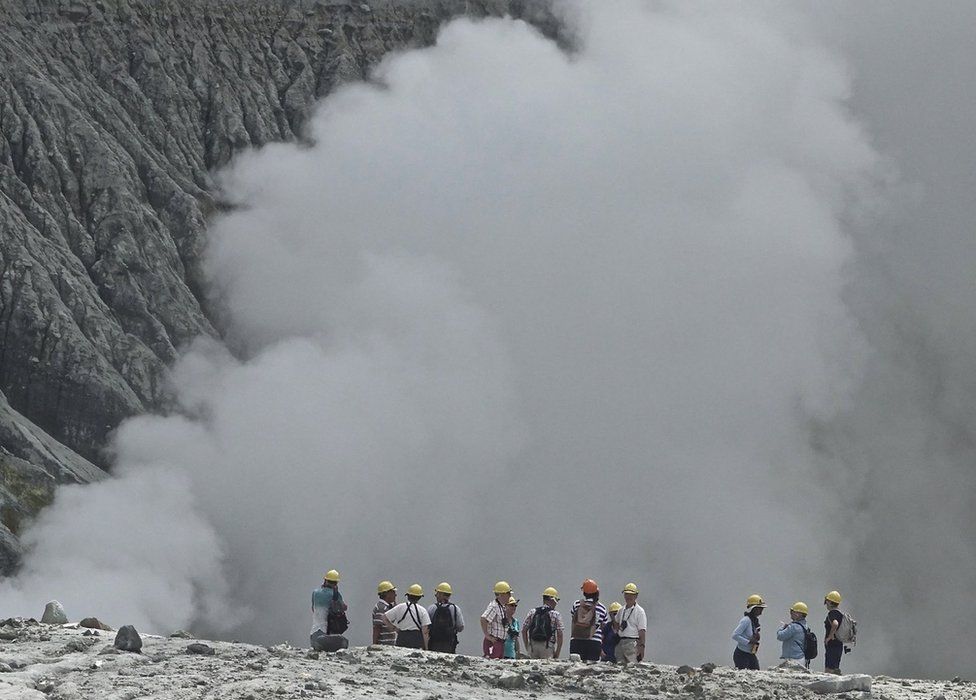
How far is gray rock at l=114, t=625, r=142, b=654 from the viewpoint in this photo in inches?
1201

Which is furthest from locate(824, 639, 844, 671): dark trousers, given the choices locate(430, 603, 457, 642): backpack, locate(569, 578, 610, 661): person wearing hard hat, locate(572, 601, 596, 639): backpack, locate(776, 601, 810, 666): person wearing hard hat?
locate(430, 603, 457, 642): backpack

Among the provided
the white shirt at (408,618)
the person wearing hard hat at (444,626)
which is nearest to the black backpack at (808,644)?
the person wearing hard hat at (444,626)

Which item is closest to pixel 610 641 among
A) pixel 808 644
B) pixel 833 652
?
pixel 808 644

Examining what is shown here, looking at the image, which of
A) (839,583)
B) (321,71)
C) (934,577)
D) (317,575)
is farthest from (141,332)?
(934,577)

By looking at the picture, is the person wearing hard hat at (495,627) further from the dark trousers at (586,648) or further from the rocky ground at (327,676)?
the rocky ground at (327,676)

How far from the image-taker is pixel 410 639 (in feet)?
114

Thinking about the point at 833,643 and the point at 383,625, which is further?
the point at 833,643

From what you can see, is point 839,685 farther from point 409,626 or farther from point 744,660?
point 409,626

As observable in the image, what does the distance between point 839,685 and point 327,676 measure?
9.44 meters

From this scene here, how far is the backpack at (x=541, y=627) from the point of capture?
119ft

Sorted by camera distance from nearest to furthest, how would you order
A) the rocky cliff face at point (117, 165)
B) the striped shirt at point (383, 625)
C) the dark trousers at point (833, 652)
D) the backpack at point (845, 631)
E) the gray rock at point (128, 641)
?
the gray rock at point (128, 641) < the striped shirt at point (383, 625) < the backpack at point (845, 631) < the dark trousers at point (833, 652) < the rocky cliff face at point (117, 165)

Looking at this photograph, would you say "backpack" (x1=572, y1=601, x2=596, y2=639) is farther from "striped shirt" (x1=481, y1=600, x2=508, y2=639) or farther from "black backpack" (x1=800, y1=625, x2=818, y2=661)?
"black backpack" (x1=800, y1=625, x2=818, y2=661)

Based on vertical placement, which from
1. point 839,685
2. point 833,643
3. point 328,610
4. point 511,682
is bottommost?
point 511,682

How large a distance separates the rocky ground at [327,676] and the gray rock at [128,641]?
250 mm
